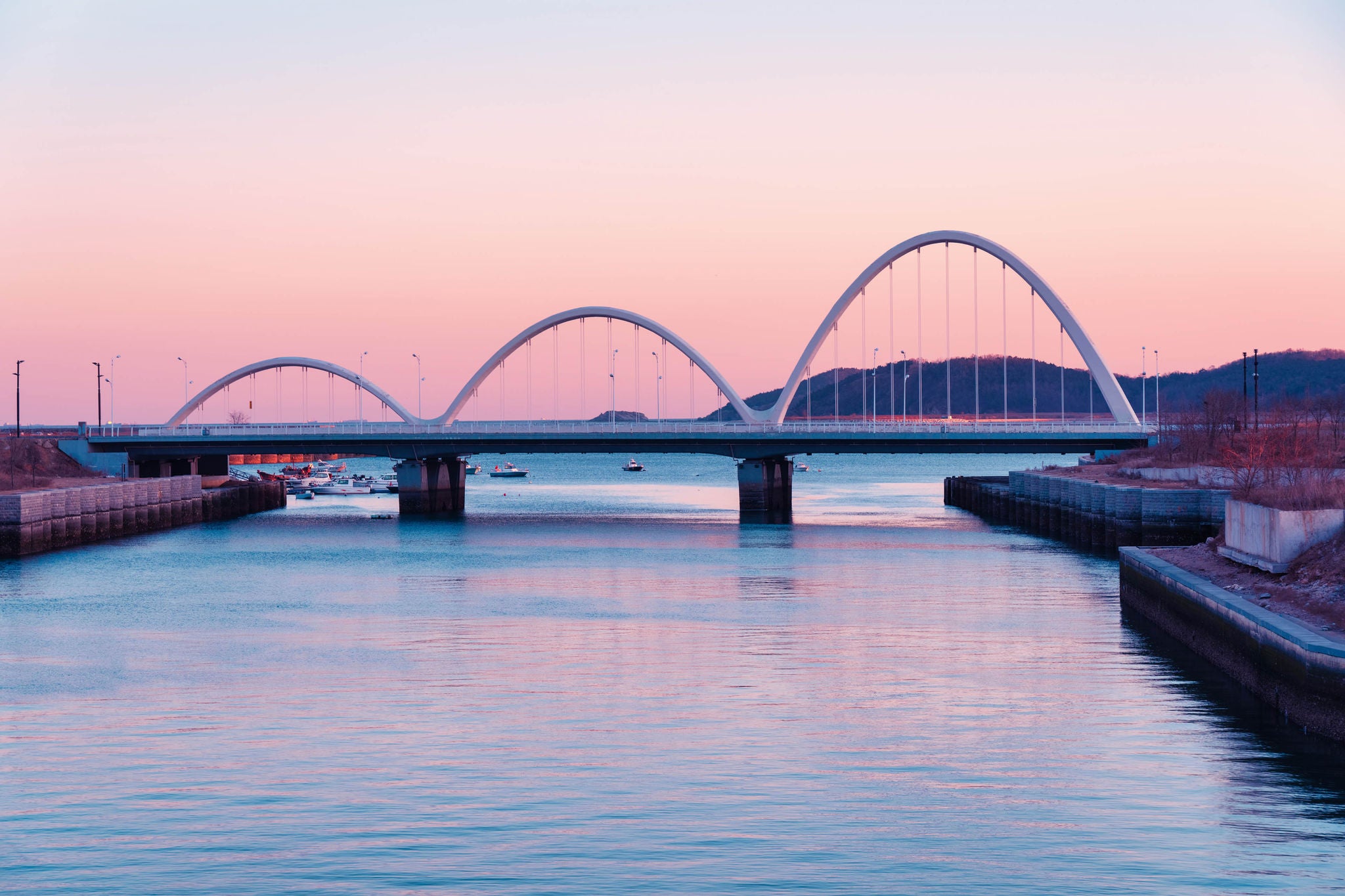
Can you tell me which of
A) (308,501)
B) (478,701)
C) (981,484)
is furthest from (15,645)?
(308,501)

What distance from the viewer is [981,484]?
121 meters

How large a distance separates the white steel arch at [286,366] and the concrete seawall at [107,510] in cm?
1383

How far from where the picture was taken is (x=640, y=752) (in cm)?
2238

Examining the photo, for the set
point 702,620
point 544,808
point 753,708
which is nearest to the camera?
point 544,808

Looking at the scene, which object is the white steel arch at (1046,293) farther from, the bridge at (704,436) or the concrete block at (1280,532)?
the concrete block at (1280,532)

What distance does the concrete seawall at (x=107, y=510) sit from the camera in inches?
2712

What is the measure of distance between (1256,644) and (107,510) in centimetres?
7237

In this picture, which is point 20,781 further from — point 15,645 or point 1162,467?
point 1162,467

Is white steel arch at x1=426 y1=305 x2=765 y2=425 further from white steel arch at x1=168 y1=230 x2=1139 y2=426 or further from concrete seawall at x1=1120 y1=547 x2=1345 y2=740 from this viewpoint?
concrete seawall at x1=1120 y1=547 x2=1345 y2=740

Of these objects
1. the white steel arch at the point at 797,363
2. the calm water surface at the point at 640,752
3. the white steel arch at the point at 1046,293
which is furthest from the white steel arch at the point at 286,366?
the calm water surface at the point at 640,752

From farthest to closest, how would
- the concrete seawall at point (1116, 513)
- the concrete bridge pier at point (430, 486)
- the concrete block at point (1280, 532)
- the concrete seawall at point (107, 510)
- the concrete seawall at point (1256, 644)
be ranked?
the concrete bridge pier at point (430, 486) → the concrete seawall at point (107, 510) → the concrete seawall at point (1116, 513) → the concrete block at point (1280, 532) → the concrete seawall at point (1256, 644)

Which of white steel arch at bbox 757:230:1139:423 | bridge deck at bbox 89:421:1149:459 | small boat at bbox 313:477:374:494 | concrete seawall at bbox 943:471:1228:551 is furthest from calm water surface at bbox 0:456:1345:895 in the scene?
small boat at bbox 313:477:374:494

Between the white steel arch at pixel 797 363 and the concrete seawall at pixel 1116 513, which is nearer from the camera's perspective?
the concrete seawall at pixel 1116 513

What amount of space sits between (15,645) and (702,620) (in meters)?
18.4
